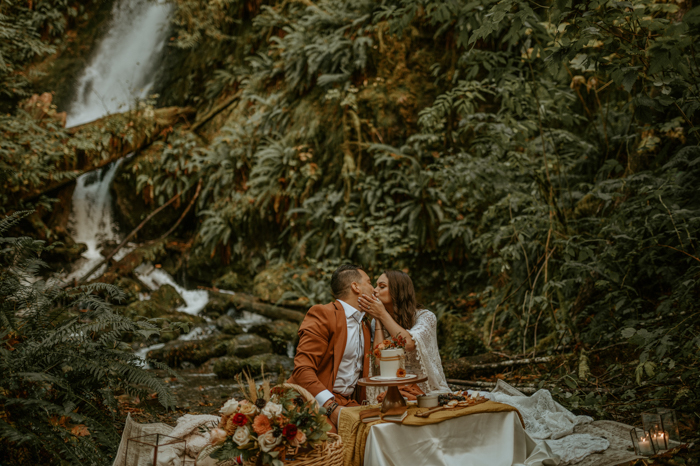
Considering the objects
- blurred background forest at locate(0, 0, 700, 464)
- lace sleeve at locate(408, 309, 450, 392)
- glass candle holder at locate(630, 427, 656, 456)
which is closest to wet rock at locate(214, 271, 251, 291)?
blurred background forest at locate(0, 0, 700, 464)

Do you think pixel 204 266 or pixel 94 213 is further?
pixel 94 213

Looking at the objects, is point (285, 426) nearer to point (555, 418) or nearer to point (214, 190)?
point (555, 418)

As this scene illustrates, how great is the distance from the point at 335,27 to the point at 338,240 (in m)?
5.19

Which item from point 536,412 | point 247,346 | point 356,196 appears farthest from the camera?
point 356,196

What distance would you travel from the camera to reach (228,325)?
356 inches

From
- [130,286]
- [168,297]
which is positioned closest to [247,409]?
[168,297]

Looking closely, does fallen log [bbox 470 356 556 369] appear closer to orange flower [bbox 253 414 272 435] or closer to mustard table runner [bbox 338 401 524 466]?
mustard table runner [bbox 338 401 524 466]

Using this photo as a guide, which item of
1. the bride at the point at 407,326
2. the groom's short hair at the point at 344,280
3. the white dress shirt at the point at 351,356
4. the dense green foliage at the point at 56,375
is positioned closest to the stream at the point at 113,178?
the dense green foliage at the point at 56,375

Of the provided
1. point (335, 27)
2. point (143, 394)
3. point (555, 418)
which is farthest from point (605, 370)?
point (335, 27)

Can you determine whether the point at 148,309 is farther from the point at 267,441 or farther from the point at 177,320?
the point at 267,441

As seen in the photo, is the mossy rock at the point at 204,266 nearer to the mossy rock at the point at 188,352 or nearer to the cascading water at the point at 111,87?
the cascading water at the point at 111,87

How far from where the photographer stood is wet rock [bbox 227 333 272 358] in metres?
7.97

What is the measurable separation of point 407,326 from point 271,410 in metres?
1.63

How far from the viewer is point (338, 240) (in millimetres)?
9859
